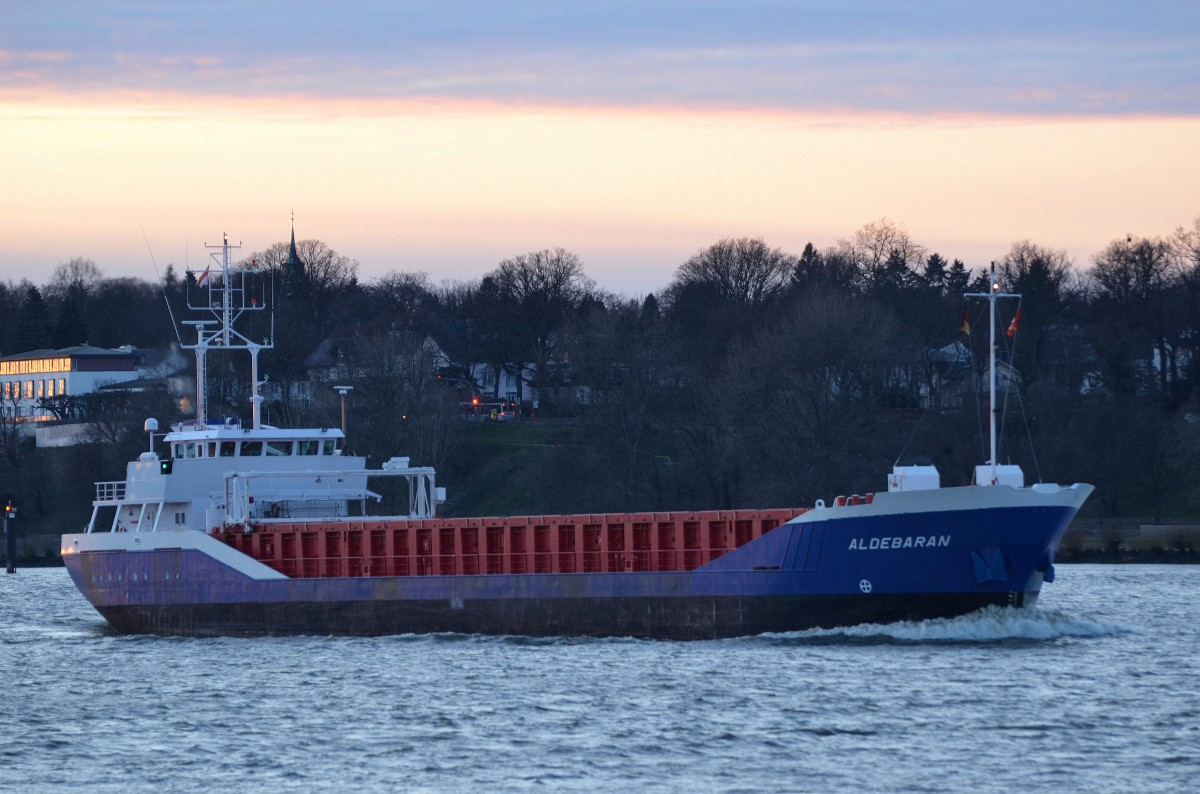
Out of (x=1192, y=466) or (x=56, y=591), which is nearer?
(x=56, y=591)

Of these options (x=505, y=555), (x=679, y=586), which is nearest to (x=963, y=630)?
(x=679, y=586)

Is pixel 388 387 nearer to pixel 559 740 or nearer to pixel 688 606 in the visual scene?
pixel 688 606

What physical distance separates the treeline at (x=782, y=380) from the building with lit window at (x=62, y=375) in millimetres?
14196

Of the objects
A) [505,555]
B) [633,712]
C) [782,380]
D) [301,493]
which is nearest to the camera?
[633,712]

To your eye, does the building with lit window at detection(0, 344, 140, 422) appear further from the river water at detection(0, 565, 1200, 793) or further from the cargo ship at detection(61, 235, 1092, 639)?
the river water at detection(0, 565, 1200, 793)

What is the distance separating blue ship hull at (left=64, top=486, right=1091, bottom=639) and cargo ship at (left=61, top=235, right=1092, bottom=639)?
1.6 inches

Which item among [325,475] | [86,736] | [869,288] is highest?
[869,288]

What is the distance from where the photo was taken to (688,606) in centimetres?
3647

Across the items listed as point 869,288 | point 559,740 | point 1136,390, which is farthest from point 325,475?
point 869,288

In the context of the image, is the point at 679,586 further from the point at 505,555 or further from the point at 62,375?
the point at 62,375

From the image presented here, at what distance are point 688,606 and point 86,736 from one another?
13.4 metres

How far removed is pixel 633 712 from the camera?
28141 mm

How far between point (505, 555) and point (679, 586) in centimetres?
502

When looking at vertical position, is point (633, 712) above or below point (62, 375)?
below
